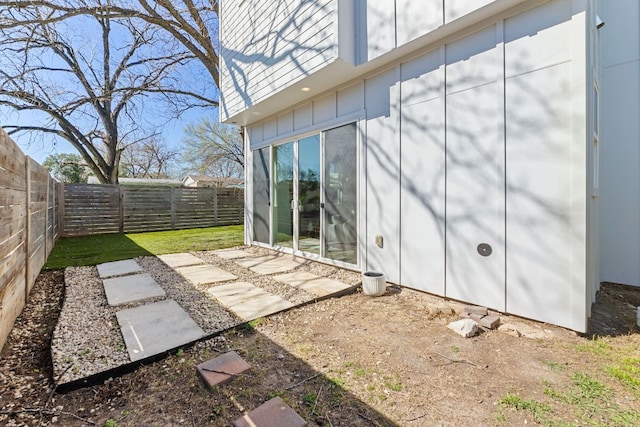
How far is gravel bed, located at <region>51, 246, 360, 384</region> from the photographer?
6.75 feet

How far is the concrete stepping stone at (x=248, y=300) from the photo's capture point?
3.01 m

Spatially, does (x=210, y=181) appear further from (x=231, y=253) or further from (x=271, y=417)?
(x=271, y=417)

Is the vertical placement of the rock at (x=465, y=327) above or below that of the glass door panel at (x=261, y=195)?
below

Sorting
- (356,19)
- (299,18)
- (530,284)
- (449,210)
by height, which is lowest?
(530,284)

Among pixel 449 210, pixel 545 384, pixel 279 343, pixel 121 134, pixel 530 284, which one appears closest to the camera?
pixel 545 384

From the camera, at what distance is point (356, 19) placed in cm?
384

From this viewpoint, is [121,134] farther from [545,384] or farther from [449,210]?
[545,384]

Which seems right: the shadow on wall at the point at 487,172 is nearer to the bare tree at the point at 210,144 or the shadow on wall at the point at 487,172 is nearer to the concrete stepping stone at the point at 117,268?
the concrete stepping stone at the point at 117,268

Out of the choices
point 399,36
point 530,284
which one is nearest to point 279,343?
point 530,284

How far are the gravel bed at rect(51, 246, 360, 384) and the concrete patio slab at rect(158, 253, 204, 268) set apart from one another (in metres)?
0.16

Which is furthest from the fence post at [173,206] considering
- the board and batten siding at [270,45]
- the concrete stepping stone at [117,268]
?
the concrete stepping stone at [117,268]

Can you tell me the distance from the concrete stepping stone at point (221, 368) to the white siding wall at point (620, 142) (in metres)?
5.04

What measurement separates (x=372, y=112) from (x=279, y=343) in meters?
3.19

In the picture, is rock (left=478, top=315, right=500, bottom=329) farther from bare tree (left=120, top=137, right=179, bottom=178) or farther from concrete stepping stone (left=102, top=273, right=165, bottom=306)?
bare tree (left=120, top=137, right=179, bottom=178)
